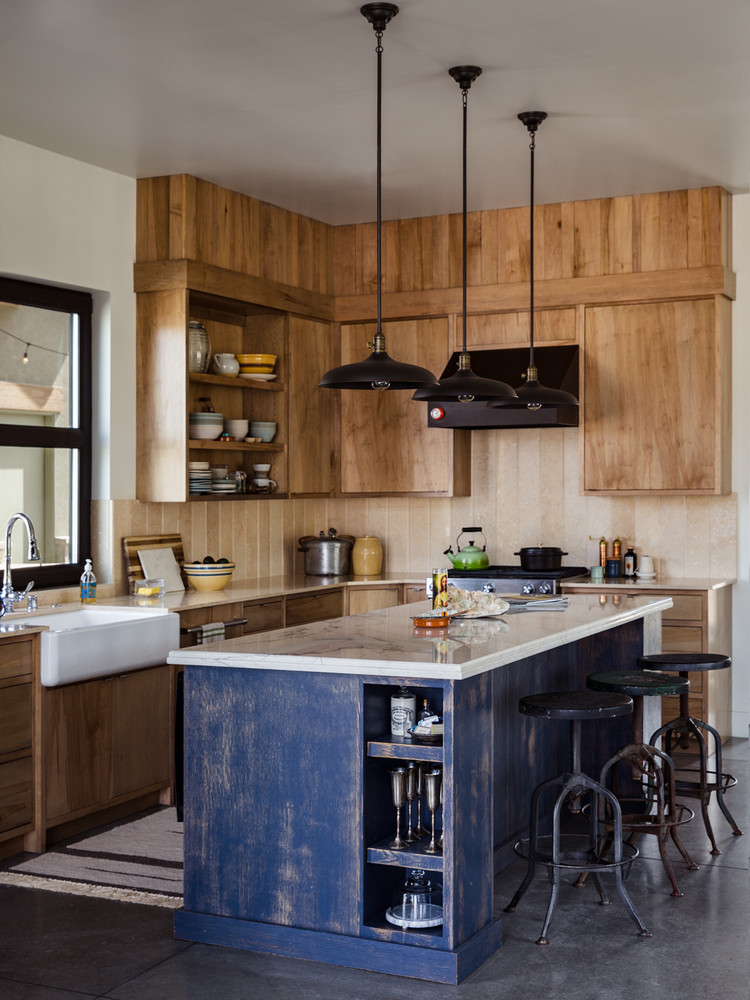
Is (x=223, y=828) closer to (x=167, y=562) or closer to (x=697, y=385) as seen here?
(x=167, y=562)

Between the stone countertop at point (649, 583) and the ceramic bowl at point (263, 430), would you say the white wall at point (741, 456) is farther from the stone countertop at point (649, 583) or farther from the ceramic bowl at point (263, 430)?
the ceramic bowl at point (263, 430)

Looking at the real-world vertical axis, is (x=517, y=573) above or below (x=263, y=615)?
above

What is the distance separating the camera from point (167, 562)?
5.99m

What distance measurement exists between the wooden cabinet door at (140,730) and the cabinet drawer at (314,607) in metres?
1.21

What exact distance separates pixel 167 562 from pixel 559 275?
9.05 ft

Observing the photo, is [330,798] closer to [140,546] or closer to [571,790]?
[571,790]

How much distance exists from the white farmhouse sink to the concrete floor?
85 centimetres

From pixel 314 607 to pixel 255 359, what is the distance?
4.74ft

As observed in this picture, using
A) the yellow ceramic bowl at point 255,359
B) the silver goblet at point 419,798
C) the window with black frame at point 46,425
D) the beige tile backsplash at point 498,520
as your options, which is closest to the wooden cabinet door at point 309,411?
the yellow ceramic bowl at point 255,359

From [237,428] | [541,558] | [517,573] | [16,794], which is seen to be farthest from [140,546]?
[541,558]

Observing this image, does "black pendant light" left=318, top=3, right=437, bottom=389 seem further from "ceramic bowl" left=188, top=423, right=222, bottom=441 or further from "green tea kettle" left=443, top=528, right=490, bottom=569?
"green tea kettle" left=443, top=528, right=490, bottom=569

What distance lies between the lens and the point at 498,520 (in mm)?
7090

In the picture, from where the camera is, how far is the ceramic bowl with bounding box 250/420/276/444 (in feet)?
21.6

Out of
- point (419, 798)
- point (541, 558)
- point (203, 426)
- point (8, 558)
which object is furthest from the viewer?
point (541, 558)
